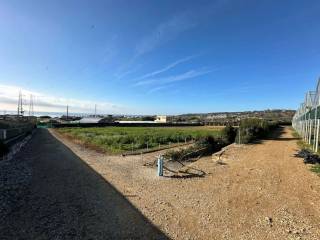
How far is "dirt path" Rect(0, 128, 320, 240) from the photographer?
18.8 feet

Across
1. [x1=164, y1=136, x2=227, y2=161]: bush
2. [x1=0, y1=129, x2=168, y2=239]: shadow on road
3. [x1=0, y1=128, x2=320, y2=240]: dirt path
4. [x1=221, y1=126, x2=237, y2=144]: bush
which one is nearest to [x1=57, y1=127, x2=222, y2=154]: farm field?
[x1=221, y1=126, x2=237, y2=144]: bush

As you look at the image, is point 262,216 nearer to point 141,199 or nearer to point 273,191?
point 273,191

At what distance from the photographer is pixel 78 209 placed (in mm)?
6789

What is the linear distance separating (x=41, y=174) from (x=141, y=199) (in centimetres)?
533

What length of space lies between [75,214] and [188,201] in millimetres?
3002

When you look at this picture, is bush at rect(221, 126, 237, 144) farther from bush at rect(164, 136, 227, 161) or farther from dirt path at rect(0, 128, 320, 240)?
dirt path at rect(0, 128, 320, 240)

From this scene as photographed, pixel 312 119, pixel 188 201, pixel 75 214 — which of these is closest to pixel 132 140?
pixel 312 119

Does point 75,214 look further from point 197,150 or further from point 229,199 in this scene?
point 197,150

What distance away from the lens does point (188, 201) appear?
299 inches

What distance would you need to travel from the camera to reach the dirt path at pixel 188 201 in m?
5.72

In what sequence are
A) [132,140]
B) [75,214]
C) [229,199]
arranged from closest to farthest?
1. [75,214]
2. [229,199]
3. [132,140]

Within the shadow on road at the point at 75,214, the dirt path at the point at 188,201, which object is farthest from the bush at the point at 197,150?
the shadow on road at the point at 75,214

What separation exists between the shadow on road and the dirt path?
2cm

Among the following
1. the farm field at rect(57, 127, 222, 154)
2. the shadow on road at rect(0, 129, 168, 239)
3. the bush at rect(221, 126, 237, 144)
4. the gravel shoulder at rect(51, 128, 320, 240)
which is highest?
the bush at rect(221, 126, 237, 144)
